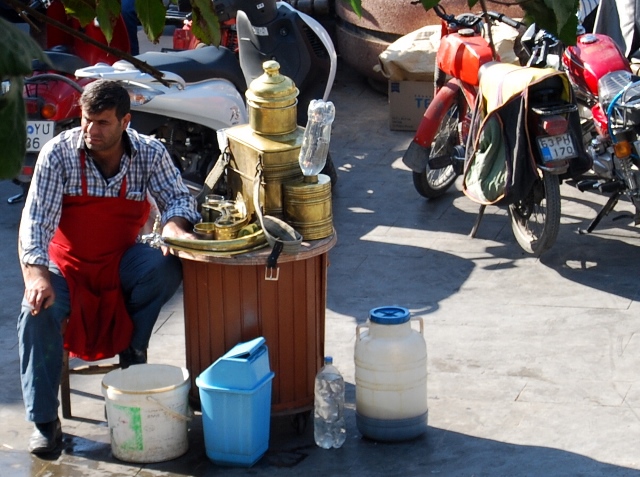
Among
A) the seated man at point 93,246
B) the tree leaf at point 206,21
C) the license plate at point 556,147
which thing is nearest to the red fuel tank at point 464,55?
the license plate at point 556,147

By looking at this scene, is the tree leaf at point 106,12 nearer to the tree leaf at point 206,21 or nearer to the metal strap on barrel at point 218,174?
the tree leaf at point 206,21

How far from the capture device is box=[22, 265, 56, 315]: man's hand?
3705 mm

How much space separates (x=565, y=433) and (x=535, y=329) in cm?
106

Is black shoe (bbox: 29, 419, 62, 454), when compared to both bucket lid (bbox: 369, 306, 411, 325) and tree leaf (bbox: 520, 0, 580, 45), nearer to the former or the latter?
bucket lid (bbox: 369, 306, 411, 325)

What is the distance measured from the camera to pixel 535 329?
5031 millimetres

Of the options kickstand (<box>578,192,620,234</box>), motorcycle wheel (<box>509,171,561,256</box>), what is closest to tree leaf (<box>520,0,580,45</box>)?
motorcycle wheel (<box>509,171,561,256</box>)

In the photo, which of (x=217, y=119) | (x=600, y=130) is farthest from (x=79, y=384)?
(x=600, y=130)

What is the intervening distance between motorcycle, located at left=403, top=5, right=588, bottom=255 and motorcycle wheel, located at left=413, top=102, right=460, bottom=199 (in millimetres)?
246

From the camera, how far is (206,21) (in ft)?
6.08

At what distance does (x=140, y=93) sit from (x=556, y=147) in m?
2.43

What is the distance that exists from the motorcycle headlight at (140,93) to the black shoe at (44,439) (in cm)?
276

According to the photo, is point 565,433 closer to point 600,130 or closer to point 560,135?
point 560,135

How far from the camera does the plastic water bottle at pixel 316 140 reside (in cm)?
385

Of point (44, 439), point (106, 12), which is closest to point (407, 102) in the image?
point (44, 439)
